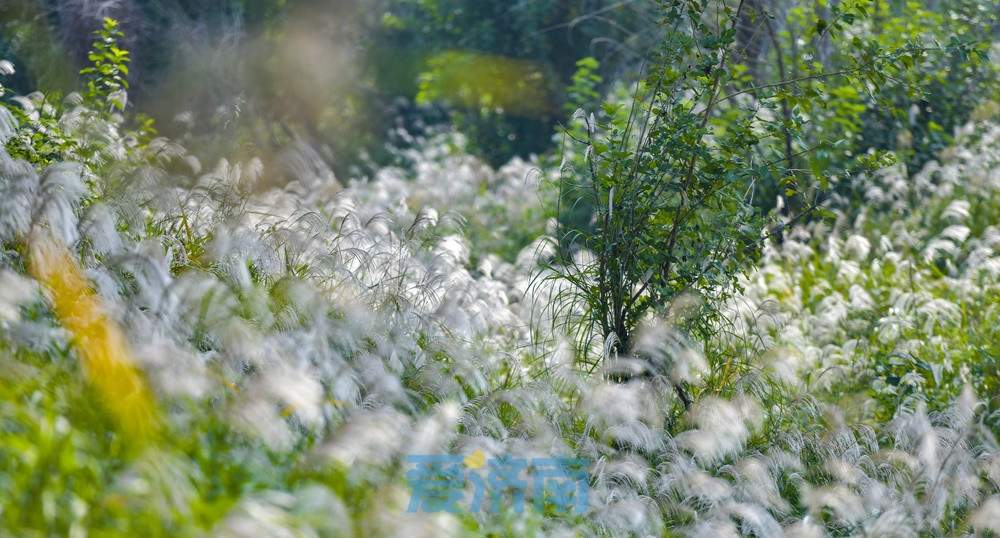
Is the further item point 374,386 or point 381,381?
point 374,386

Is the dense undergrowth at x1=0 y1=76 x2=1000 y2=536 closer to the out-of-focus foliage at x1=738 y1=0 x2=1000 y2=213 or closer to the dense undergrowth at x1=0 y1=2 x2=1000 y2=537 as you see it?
the dense undergrowth at x1=0 y1=2 x2=1000 y2=537

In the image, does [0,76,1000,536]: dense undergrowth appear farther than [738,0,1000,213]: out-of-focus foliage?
No

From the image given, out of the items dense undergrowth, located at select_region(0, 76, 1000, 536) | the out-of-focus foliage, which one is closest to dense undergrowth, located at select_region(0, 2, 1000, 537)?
dense undergrowth, located at select_region(0, 76, 1000, 536)

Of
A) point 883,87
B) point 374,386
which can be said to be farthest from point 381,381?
point 883,87

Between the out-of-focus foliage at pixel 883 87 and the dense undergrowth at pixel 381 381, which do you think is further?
the out-of-focus foliage at pixel 883 87

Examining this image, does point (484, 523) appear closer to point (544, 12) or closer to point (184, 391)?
point (184, 391)

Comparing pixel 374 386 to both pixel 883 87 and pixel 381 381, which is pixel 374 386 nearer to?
pixel 381 381

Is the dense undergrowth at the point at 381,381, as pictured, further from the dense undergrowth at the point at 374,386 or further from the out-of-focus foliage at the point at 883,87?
the out-of-focus foliage at the point at 883,87

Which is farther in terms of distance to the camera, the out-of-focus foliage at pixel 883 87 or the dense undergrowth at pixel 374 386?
the out-of-focus foliage at pixel 883 87

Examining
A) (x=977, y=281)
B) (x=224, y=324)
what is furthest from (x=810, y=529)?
(x=977, y=281)

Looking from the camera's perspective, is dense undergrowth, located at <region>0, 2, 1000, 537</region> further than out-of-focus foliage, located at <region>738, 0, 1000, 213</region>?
No

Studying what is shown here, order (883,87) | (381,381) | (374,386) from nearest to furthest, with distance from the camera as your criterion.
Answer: (381,381) → (374,386) → (883,87)

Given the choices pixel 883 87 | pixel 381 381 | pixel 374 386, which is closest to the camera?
pixel 381 381

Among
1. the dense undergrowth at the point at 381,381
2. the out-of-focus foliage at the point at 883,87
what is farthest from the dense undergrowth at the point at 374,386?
the out-of-focus foliage at the point at 883,87
